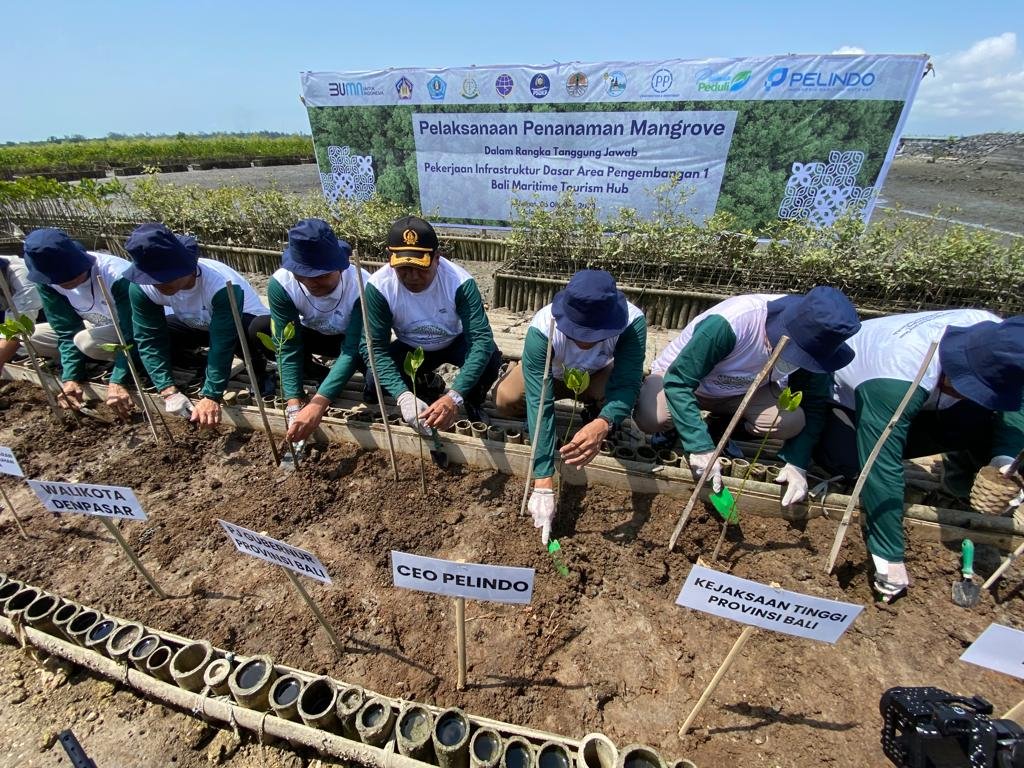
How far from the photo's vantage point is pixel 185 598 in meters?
2.16

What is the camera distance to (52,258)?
285 cm

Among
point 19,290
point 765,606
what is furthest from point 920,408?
point 19,290

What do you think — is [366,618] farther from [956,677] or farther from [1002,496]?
[1002,496]

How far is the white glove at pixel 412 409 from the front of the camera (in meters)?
2.76

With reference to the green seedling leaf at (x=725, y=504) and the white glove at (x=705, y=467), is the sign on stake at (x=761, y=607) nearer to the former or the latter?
the green seedling leaf at (x=725, y=504)

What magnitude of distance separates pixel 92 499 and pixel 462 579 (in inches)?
65.2

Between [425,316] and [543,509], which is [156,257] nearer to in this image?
[425,316]

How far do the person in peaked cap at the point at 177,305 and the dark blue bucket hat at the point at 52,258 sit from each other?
32 centimetres

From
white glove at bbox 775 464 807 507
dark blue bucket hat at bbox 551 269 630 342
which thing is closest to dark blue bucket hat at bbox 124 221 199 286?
dark blue bucket hat at bbox 551 269 630 342

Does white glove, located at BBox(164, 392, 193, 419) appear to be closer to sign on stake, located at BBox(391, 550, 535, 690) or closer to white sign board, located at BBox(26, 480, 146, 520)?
white sign board, located at BBox(26, 480, 146, 520)

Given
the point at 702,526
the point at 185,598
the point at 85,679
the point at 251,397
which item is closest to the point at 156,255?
the point at 251,397

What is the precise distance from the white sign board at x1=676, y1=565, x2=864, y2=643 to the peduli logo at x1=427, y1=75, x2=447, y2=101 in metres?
8.71

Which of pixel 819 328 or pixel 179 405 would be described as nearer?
pixel 819 328

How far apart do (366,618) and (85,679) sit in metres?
1.19
